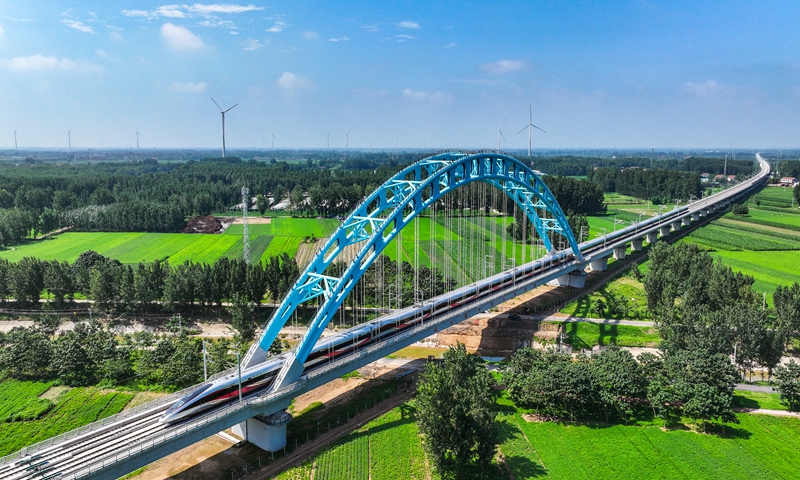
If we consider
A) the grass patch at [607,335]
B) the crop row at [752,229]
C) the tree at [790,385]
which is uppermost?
the crop row at [752,229]

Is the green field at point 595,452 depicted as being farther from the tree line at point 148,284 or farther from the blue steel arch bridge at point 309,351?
the tree line at point 148,284

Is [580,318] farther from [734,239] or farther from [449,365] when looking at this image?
[734,239]

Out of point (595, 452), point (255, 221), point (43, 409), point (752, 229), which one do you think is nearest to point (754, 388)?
point (595, 452)

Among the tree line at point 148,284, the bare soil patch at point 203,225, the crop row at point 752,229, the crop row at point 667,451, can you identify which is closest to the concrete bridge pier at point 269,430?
the crop row at point 667,451

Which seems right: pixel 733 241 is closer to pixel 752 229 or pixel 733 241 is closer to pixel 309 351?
pixel 752 229

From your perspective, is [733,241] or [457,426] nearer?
[457,426]
